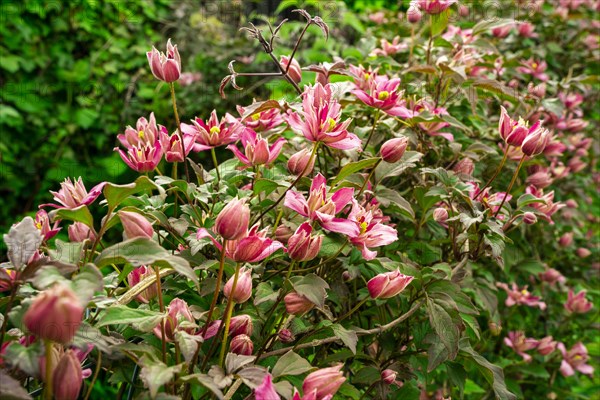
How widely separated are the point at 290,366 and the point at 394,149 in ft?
1.21

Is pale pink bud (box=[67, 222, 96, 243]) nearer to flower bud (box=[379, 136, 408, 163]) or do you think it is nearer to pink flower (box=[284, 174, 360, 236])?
pink flower (box=[284, 174, 360, 236])

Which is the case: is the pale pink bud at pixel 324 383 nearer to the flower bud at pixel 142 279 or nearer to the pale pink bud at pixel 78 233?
the flower bud at pixel 142 279

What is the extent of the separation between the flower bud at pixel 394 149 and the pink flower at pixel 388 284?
20cm

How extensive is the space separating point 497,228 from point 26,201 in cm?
275

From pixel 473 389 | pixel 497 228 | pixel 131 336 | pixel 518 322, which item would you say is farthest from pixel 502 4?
pixel 131 336

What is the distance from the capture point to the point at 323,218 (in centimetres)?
71

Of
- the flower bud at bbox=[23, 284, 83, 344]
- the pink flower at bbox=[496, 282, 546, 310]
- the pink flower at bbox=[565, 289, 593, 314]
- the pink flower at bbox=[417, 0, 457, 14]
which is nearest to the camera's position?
the flower bud at bbox=[23, 284, 83, 344]

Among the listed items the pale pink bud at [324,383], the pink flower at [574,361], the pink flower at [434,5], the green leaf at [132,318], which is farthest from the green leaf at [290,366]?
the pink flower at [574,361]

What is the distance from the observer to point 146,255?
575 millimetres

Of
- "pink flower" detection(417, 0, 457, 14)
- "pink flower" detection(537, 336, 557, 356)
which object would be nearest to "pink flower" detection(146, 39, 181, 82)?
"pink flower" detection(417, 0, 457, 14)

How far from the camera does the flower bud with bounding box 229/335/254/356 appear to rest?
67 cm

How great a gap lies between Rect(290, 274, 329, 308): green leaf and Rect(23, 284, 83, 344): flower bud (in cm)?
28

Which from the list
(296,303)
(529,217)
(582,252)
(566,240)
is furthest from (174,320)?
(582,252)

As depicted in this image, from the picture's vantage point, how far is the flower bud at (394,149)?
0.89m
